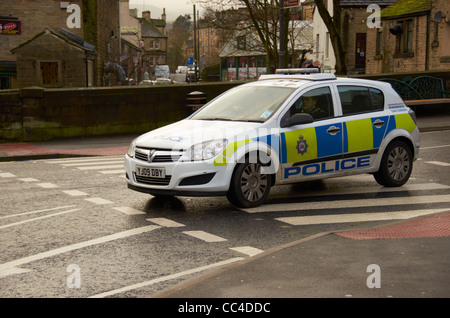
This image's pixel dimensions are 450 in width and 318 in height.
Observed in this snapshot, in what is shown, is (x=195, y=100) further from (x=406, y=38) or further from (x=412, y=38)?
(x=406, y=38)

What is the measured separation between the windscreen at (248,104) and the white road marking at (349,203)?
3.92 ft

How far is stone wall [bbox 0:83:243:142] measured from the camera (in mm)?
19422

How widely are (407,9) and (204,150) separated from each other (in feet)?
105

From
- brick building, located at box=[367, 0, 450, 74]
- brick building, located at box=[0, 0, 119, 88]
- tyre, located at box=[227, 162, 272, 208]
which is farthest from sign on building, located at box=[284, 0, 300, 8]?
brick building, located at box=[0, 0, 119, 88]

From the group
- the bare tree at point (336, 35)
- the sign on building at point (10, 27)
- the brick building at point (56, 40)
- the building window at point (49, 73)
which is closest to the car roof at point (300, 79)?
the bare tree at point (336, 35)

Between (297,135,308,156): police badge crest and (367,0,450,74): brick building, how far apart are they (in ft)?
77.3

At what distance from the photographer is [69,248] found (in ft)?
24.4

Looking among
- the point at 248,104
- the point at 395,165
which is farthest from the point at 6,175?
the point at 395,165

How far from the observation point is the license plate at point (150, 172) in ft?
29.6

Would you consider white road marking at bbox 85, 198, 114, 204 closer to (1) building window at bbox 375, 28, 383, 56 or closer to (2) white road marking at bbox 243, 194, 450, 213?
(2) white road marking at bbox 243, 194, 450, 213

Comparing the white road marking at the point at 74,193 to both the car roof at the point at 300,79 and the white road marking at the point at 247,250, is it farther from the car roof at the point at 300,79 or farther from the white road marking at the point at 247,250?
the white road marking at the point at 247,250
